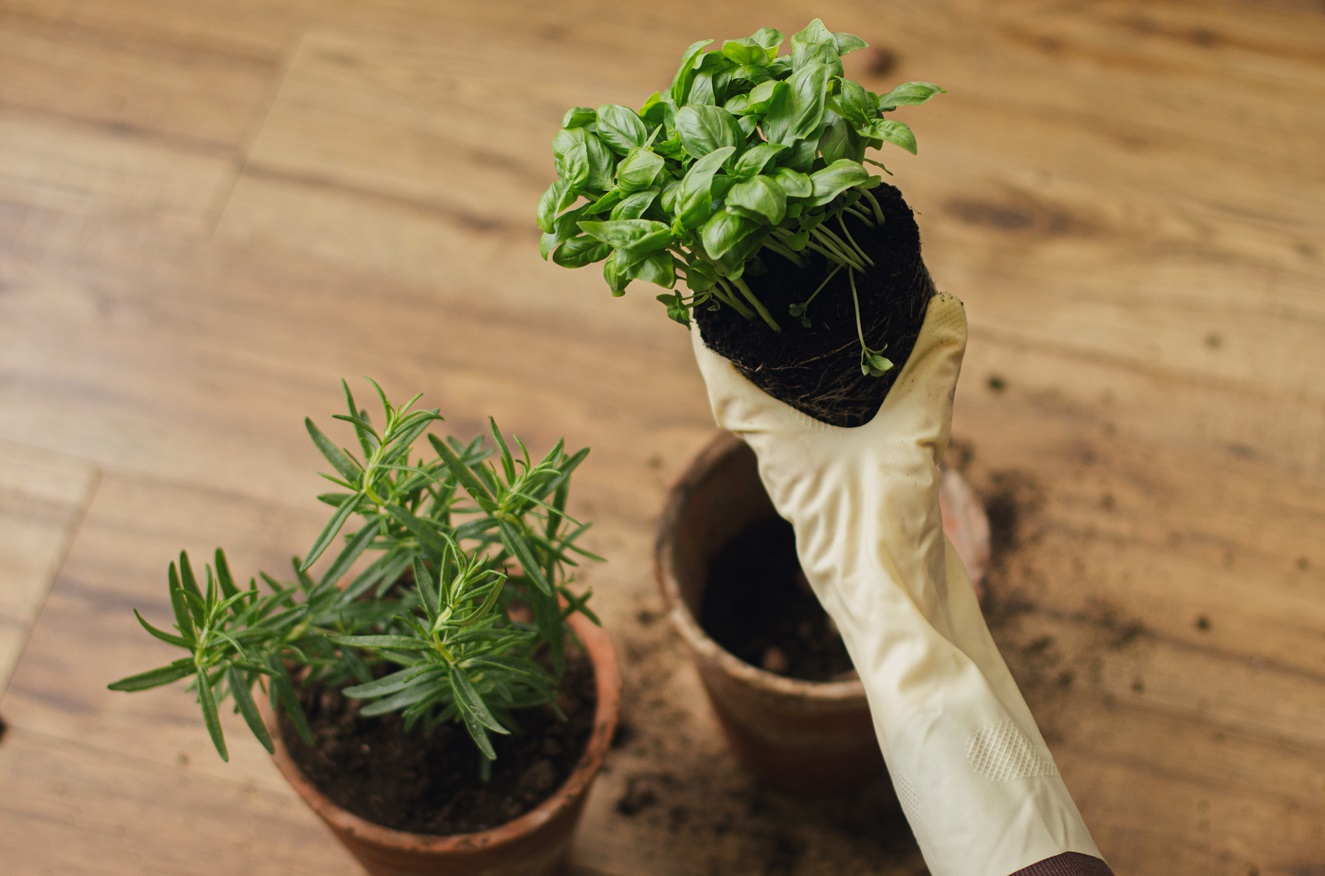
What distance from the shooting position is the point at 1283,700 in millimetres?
1507

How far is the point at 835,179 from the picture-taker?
0.81 meters

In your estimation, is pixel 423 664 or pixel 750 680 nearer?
pixel 423 664

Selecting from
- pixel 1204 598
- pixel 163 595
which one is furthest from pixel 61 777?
pixel 1204 598

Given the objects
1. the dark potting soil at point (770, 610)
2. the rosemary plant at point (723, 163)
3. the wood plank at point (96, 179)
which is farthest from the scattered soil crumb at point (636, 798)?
the wood plank at point (96, 179)

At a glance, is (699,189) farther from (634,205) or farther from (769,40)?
(769,40)

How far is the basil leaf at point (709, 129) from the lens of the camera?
841 mm

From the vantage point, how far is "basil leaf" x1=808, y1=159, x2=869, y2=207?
0.81m

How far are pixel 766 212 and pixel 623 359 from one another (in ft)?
3.15

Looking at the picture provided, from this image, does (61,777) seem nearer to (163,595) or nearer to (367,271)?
(163,595)

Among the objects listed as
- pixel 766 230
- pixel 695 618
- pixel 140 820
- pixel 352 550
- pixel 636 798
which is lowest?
pixel 636 798

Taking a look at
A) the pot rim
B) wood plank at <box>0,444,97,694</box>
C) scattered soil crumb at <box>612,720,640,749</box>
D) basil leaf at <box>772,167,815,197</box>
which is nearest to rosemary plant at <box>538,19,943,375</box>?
basil leaf at <box>772,167,815,197</box>

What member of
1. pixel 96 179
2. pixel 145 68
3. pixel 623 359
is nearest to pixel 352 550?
pixel 623 359

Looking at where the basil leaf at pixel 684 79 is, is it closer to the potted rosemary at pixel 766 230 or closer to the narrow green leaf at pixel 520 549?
the potted rosemary at pixel 766 230

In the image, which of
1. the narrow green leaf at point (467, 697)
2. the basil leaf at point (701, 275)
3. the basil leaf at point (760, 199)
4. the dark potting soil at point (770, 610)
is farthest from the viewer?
the dark potting soil at point (770, 610)
